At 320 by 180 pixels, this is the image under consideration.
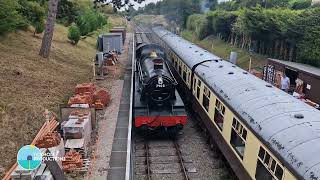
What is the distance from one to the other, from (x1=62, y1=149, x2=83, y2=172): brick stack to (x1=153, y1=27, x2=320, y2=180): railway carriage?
5273 mm

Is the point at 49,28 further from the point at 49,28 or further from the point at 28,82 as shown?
the point at 28,82

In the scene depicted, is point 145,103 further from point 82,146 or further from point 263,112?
point 263,112

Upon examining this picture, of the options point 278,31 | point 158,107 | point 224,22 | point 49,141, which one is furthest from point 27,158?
point 224,22

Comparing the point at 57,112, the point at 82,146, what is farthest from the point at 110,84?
the point at 82,146

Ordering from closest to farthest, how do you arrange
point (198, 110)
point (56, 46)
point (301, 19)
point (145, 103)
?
point (145, 103) < point (198, 110) < point (301, 19) < point (56, 46)

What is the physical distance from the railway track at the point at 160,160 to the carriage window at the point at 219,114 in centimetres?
203

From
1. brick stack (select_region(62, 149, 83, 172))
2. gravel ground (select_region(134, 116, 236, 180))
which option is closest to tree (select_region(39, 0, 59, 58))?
gravel ground (select_region(134, 116, 236, 180))

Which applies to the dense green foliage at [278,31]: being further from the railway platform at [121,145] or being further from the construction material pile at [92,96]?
the construction material pile at [92,96]

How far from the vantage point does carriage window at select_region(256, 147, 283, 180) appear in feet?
26.8

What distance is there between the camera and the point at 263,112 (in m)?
10.1

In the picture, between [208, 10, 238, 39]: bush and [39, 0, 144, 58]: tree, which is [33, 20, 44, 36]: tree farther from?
[208, 10, 238, 39]: bush

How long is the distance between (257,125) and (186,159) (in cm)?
524

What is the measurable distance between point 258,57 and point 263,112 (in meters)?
26.5

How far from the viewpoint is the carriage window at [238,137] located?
10.7 meters
